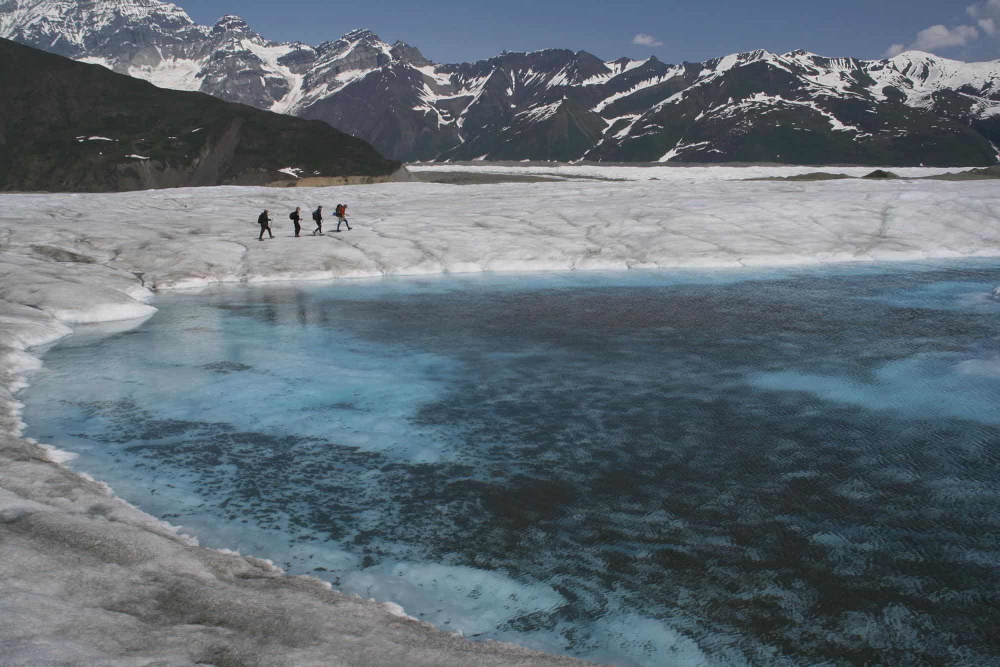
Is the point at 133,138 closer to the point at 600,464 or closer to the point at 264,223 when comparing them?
the point at 264,223

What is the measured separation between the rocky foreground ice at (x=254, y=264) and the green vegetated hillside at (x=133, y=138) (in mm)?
47550

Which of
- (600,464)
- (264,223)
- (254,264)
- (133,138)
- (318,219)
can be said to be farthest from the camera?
(133,138)

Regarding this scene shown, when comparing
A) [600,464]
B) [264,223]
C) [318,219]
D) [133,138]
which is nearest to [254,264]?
[264,223]

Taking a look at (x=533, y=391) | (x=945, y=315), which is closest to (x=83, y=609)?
(x=533, y=391)

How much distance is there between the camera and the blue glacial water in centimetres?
644

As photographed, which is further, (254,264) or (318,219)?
(318,219)

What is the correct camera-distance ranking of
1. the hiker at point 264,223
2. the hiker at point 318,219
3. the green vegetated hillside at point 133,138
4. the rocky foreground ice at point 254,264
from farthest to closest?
1. the green vegetated hillside at point 133,138
2. the hiker at point 318,219
3. the hiker at point 264,223
4. the rocky foreground ice at point 254,264

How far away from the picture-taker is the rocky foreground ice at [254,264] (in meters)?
5.14

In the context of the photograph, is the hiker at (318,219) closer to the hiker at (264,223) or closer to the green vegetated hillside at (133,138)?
the hiker at (264,223)

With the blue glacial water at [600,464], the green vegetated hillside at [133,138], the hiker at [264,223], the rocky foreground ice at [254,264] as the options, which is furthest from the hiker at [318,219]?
the green vegetated hillside at [133,138]

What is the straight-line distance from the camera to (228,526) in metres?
8.10

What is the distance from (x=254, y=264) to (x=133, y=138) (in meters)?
82.2

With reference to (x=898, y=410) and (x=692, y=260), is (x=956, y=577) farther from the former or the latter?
(x=692, y=260)

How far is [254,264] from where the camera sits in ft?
91.2
